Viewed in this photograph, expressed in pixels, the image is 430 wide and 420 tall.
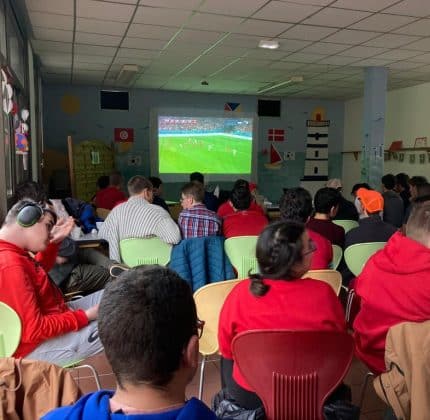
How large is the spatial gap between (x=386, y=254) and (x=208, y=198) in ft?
13.2

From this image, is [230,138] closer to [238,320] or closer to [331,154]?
[331,154]

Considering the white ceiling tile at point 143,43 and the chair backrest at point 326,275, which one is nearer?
the chair backrest at point 326,275

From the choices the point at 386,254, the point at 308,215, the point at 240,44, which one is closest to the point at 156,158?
the point at 240,44

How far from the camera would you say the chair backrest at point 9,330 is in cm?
159

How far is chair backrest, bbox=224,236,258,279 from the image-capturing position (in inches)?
118

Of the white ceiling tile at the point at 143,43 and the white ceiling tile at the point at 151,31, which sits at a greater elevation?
the white ceiling tile at the point at 151,31

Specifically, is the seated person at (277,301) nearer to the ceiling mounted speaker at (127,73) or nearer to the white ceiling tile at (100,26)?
the white ceiling tile at (100,26)

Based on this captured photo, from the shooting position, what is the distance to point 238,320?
1562mm

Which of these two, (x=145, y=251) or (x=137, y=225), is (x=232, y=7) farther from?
(x=145, y=251)

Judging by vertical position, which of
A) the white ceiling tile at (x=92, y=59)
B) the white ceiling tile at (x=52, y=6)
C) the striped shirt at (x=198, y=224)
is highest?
the white ceiling tile at (x=52, y=6)

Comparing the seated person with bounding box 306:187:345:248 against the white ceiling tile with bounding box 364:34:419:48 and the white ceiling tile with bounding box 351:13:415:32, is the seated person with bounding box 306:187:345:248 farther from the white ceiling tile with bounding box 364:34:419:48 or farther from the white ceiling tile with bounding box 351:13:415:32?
the white ceiling tile with bounding box 364:34:419:48

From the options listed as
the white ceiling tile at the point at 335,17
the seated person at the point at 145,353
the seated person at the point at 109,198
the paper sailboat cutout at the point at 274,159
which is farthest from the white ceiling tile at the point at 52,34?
the paper sailboat cutout at the point at 274,159

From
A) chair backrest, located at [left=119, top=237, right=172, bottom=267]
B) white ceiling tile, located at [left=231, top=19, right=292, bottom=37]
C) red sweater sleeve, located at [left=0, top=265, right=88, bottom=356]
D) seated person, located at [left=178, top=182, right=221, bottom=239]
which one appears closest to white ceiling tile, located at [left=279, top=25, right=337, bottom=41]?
white ceiling tile, located at [left=231, top=19, right=292, bottom=37]

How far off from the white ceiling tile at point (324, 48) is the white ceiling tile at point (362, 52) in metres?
0.14
